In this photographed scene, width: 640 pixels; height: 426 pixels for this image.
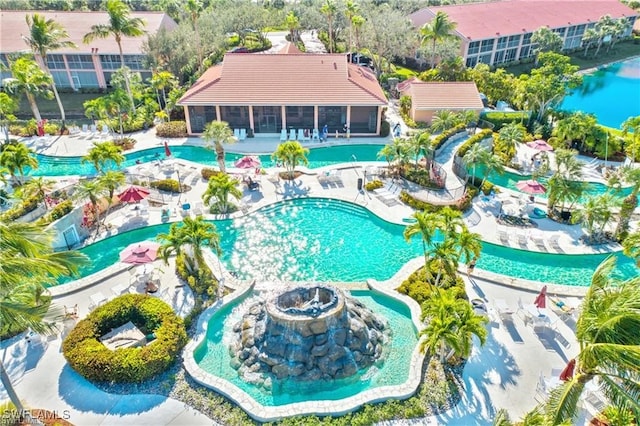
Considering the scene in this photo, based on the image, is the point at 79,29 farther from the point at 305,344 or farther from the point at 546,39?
the point at 546,39

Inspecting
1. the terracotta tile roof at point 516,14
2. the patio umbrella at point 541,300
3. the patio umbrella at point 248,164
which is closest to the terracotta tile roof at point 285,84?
the patio umbrella at point 248,164

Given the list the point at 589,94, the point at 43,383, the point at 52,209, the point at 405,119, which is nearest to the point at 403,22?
the point at 405,119

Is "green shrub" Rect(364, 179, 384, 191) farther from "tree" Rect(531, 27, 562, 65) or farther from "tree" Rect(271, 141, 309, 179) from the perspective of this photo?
"tree" Rect(531, 27, 562, 65)

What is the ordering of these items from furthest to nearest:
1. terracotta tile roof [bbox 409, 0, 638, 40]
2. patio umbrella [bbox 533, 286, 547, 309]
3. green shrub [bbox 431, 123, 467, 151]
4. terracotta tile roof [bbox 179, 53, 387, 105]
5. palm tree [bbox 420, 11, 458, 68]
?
1. terracotta tile roof [bbox 409, 0, 638, 40]
2. palm tree [bbox 420, 11, 458, 68]
3. terracotta tile roof [bbox 179, 53, 387, 105]
4. green shrub [bbox 431, 123, 467, 151]
5. patio umbrella [bbox 533, 286, 547, 309]

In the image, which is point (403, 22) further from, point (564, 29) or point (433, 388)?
point (433, 388)

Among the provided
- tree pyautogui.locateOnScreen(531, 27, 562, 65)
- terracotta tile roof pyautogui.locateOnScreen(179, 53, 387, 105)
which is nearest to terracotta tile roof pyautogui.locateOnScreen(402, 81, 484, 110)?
terracotta tile roof pyautogui.locateOnScreen(179, 53, 387, 105)

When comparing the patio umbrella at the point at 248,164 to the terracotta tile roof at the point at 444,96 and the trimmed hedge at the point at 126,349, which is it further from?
the terracotta tile roof at the point at 444,96
